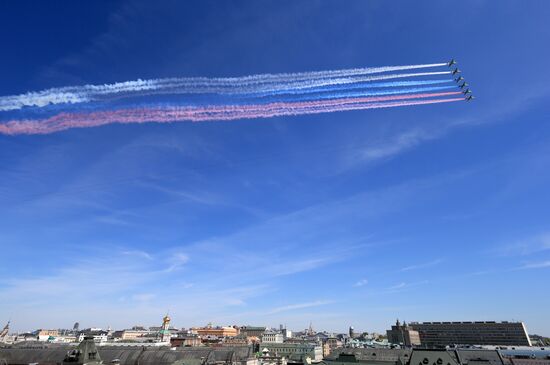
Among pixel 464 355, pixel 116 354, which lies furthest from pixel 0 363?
pixel 464 355

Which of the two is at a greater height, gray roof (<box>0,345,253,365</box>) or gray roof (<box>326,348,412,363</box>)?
gray roof (<box>326,348,412,363</box>)

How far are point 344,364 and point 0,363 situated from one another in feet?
299

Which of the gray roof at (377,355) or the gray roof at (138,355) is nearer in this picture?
the gray roof at (138,355)

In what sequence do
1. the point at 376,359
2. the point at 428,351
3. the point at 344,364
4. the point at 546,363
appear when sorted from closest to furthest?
the point at 428,351
the point at 344,364
the point at 546,363
the point at 376,359

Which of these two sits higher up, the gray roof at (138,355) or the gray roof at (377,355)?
the gray roof at (377,355)

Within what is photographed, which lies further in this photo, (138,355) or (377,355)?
(377,355)

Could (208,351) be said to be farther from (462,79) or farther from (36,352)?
(462,79)

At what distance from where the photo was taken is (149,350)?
5221 inches

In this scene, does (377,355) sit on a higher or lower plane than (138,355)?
higher

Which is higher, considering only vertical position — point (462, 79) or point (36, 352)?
point (462, 79)

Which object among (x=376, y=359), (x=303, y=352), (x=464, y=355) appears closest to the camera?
(x=464, y=355)

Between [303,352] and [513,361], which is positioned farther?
[303,352]

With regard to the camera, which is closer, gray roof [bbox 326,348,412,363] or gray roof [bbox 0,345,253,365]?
gray roof [bbox 0,345,253,365]

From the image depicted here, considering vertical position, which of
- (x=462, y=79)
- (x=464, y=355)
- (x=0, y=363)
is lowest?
(x=0, y=363)
